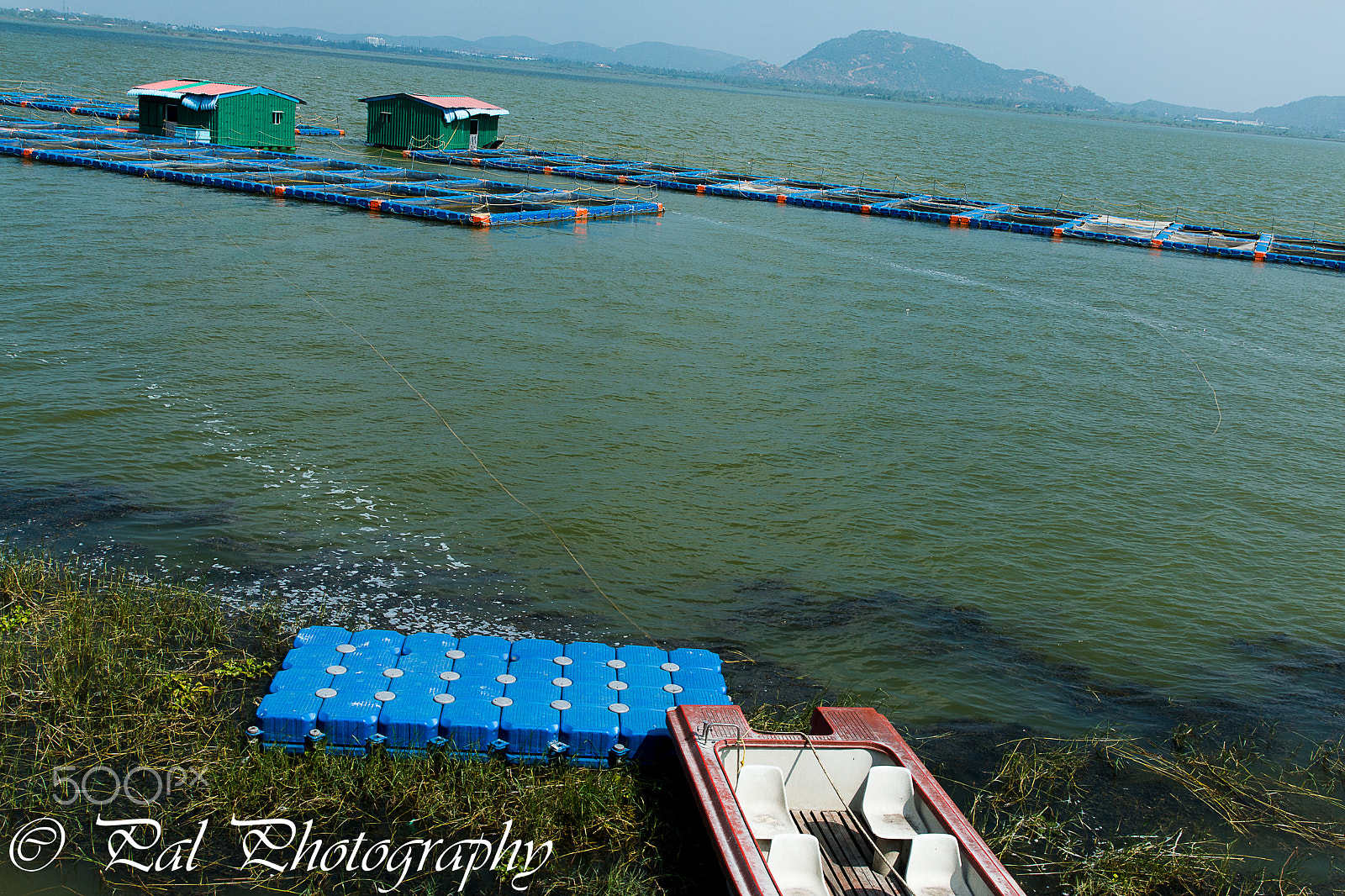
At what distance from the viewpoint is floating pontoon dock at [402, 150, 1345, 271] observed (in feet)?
155

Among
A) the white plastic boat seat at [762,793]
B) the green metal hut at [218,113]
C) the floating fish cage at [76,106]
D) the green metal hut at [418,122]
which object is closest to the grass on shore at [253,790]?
the white plastic boat seat at [762,793]

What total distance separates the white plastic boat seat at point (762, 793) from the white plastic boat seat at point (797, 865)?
2.26 ft

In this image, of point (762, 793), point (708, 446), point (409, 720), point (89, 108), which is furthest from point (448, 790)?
point (89, 108)

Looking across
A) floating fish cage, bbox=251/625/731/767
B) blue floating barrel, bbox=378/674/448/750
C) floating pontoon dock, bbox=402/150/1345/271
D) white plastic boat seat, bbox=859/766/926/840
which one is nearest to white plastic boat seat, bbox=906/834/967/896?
white plastic boat seat, bbox=859/766/926/840

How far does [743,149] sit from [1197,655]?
76.5 meters

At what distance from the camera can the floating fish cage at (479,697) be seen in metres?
8.89

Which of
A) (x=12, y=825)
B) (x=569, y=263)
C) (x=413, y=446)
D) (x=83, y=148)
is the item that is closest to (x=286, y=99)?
(x=83, y=148)

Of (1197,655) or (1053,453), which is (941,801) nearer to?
(1197,655)

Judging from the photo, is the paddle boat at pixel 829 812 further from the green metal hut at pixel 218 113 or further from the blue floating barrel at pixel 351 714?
the green metal hut at pixel 218 113

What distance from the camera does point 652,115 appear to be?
122500mm

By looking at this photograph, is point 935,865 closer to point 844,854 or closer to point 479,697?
point 844,854

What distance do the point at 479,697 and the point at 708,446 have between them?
9.13m

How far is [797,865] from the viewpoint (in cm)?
747

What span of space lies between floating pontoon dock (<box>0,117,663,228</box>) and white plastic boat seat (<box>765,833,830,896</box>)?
31.7 meters
